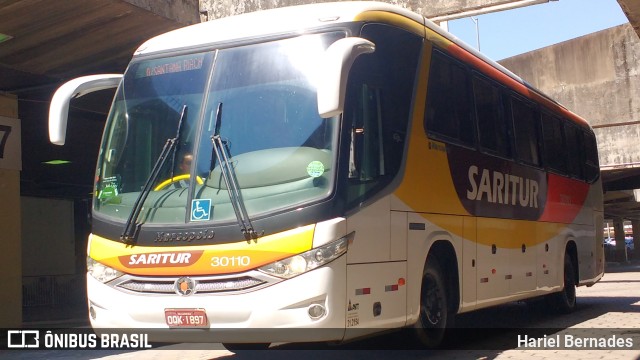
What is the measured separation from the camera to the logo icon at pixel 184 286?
654 cm

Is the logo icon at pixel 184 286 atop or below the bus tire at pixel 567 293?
atop

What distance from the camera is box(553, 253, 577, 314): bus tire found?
1338 centimetres

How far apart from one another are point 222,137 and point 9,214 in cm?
787

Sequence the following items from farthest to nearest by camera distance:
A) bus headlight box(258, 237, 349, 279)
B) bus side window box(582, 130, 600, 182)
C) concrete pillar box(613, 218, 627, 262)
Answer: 1. concrete pillar box(613, 218, 627, 262)
2. bus side window box(582, 130, 600, 182)
3. bus headlight box(258, 237, 349, 279)

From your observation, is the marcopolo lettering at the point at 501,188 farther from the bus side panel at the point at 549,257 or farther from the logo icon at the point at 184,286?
the logo icon at the point at 184,286

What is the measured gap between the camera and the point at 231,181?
6633 mm

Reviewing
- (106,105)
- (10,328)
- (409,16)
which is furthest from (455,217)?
(106,105)

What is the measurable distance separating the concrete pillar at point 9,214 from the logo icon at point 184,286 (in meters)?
7.77

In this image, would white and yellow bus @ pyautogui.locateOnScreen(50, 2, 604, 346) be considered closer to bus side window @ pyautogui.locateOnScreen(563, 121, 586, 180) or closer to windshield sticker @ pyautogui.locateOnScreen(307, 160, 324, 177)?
windshield sticker @ pyautogui.locateOnScreen(307, 160, 324, 177)

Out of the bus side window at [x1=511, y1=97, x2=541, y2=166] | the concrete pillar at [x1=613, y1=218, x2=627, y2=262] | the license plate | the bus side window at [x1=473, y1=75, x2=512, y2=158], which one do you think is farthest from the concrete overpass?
the concrete pillar at [x1=613, y1=218, x2=627, y2=262]

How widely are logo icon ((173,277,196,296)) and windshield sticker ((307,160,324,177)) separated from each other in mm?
1350

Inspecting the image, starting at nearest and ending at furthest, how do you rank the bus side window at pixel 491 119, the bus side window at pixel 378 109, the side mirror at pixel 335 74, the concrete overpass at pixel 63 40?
the side mirror at pixel 335 74, the bus side window at pixel 378 109, the bus side window at pixel 491 119, the concrete overpass at pixel 63 40

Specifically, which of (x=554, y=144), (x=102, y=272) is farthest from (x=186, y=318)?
(x=554, y=144)

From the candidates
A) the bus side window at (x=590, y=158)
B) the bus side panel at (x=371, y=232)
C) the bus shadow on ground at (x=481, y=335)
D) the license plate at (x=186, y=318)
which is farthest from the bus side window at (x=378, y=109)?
the bus side window at (x=590, y=158)
